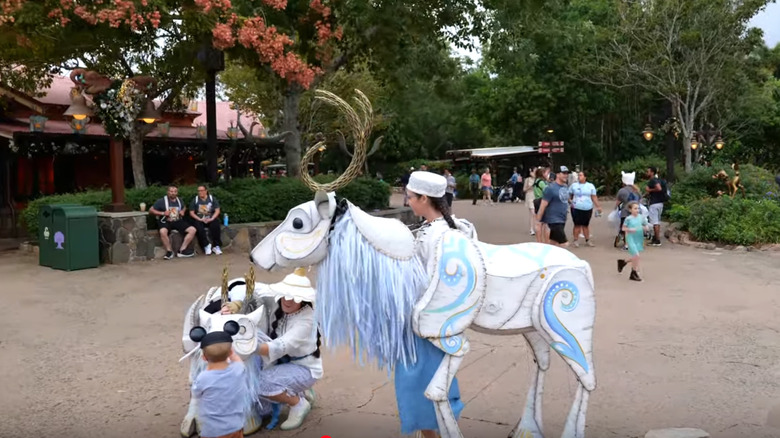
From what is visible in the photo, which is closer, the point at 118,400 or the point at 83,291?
the point at 118,400

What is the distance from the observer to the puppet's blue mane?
10.9ft

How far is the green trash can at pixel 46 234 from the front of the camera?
1072 centimetres

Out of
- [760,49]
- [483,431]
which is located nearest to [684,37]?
[760,49]

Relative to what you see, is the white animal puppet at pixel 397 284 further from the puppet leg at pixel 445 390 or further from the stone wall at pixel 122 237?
the stone wall at pixel 122 237

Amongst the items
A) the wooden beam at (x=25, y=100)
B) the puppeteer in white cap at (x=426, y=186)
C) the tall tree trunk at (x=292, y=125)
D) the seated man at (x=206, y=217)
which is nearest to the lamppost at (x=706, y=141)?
the tall tree trunk at (x=292, y=125)

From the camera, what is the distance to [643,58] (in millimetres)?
24109

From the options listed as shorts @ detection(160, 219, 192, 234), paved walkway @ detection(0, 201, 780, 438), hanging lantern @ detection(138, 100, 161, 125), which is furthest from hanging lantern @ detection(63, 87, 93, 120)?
paved walkway @ detection(0, 201, 780, 438)

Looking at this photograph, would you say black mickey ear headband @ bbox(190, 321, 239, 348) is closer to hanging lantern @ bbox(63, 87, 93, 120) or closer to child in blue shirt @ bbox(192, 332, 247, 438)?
child in blue shirt @ bbox(192, 332, 247, 438)

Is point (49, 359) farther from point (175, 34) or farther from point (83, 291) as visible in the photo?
point (175, 34)

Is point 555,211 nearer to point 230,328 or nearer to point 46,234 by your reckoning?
point 230,328

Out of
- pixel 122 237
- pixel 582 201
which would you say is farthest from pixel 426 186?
pixel 582 201

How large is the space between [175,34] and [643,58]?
16.9 m

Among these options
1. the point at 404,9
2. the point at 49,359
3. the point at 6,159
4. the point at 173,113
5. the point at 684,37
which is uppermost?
the point at 684,37

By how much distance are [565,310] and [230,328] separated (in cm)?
181
